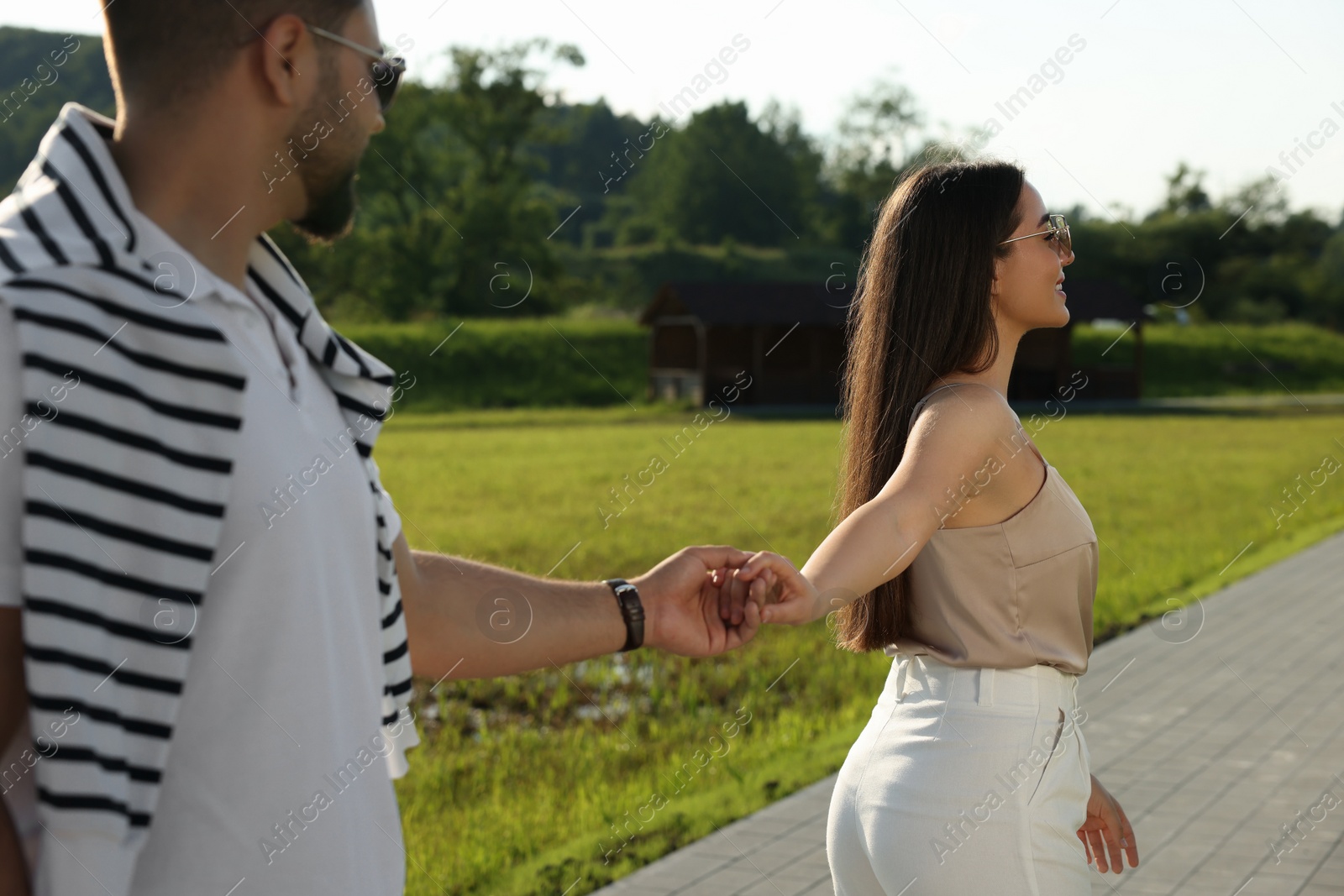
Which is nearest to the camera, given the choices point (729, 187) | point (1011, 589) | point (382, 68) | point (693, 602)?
point (382, 68)

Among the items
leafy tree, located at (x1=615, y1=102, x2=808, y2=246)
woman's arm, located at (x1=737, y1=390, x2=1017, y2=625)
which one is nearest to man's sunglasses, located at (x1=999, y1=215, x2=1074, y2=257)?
woman's arm, located at (x1=737, y1=390, x2=1017, y2=625)

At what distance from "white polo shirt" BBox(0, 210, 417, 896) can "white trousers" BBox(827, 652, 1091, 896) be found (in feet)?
3.87

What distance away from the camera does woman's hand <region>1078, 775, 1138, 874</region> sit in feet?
9.39

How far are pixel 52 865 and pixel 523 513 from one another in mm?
14479

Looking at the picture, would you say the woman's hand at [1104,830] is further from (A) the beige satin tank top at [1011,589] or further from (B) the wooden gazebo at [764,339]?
(B) the wooden gazebo at [764,339]

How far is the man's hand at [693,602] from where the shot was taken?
9.91 ft

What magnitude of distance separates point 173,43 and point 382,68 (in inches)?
13.7

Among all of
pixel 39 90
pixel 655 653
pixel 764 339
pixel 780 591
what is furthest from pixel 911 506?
pixel 39 90

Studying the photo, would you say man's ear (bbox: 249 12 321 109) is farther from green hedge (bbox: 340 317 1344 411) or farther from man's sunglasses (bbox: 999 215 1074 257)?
green hedge (bbox: 340 317 1344 411)

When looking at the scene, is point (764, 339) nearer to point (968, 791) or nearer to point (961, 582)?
point (961, 582)

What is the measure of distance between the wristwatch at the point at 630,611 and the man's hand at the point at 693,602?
0.02 m

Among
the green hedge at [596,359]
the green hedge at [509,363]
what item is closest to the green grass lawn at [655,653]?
the green hedge at [509,363]

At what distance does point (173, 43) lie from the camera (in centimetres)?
170

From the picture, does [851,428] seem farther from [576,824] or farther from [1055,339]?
[1055,339]
